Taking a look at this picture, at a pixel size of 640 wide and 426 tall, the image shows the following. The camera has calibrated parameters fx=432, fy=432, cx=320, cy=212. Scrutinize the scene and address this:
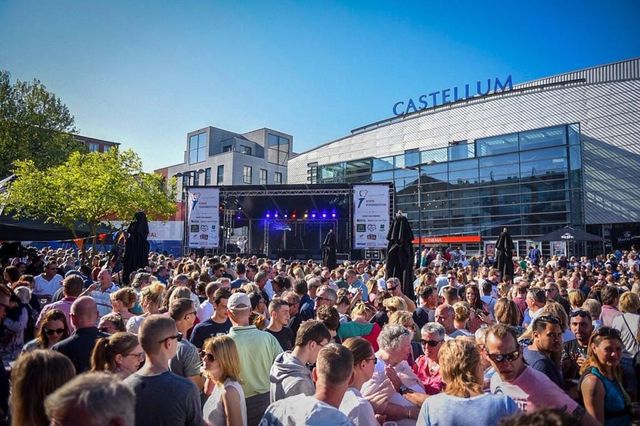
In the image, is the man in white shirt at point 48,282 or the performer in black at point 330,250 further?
the performer in black at point 330,250

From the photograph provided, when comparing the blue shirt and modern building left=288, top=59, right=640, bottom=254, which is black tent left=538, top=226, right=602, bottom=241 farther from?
the blue shirt

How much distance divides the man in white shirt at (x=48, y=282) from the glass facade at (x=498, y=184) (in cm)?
2610

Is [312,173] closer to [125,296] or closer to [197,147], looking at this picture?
[197,147]

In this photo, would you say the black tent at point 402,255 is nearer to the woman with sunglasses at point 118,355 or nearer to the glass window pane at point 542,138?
the woman with sunglasses at point 118,355

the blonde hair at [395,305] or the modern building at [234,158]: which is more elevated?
the modern building at [234,158]

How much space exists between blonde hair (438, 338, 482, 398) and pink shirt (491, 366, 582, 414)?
0.36 metres

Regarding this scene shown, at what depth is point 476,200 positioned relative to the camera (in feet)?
129

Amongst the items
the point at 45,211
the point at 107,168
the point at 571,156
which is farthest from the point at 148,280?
the point at 571,156

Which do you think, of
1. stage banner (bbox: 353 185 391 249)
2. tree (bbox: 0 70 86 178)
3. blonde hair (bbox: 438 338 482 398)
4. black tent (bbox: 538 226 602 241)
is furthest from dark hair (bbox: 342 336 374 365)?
tree (bbox: 0 70 86 178)

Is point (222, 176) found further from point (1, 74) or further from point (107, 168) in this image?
point (107, 168)

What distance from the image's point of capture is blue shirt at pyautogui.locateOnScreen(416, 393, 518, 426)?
2.36 metres

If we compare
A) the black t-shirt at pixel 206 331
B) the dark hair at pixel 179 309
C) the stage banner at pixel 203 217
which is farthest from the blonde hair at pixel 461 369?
the stage banner at pixel 203 217

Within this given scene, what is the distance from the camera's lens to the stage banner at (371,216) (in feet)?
77.9

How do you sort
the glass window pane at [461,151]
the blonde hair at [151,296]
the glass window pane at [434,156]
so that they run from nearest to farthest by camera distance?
the blonde hair at [151,296] < the glass window pane at [461,151] < the glass window pane at [434,156]
